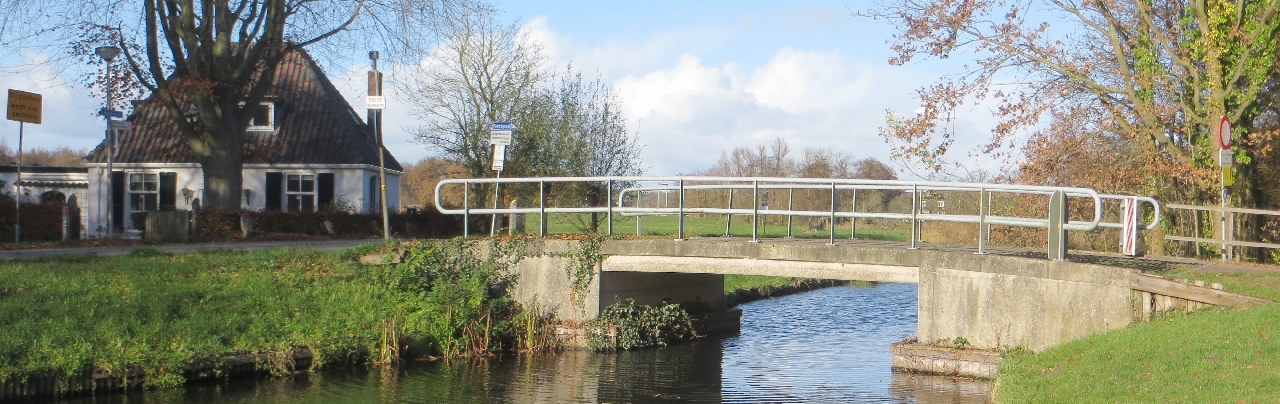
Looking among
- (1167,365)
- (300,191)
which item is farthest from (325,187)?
(1167,365)

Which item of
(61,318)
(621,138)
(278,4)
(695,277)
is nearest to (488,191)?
(621,138)

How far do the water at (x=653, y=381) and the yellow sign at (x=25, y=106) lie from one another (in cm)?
1305

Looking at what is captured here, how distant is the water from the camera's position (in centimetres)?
1146

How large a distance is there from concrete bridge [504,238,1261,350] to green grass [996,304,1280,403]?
669mm

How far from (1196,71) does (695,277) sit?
839 centimetres

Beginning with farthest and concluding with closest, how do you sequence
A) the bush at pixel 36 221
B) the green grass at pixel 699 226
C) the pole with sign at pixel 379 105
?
1. the green grass at pixel 699 226
2. the bush at pixel 36 221
3. the pole with sign at pixel 379 105

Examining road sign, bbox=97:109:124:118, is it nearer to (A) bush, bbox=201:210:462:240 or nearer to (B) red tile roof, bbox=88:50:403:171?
(A) bush, bbox=201:210:462:240

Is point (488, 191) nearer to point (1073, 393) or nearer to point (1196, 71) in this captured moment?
point (1196, 71)

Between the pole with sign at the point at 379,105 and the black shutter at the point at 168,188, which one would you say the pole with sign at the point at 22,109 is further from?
the black shutter at the point at 168,188

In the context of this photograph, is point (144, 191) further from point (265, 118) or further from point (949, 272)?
point (949, 272)

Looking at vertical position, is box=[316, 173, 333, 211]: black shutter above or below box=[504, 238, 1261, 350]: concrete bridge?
above

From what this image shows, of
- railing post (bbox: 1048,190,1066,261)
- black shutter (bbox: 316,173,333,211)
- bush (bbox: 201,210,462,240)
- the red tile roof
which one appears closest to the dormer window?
the red tile roof

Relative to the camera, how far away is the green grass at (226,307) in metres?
11.8

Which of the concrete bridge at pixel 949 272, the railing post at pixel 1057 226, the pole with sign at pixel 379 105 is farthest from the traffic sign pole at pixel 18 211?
the railing post at pixel 1057 226
